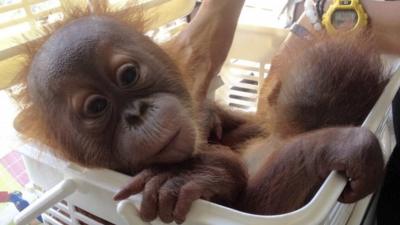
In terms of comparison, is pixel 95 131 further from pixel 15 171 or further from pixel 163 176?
pixel 15 171

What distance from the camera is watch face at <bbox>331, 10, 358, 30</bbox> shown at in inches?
42.9

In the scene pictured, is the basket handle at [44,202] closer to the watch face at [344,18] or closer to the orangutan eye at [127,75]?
the orangutan eye at [127,75]

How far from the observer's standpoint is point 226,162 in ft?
2.29

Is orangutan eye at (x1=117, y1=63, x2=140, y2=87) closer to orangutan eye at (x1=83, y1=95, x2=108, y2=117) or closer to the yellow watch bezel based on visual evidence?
orangutan eye at (x1=83, y1=95, x2=108, y2=117)

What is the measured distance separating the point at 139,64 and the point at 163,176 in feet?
0.66

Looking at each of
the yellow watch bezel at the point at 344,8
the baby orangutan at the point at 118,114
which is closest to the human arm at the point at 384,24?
the yellow watch bezel at the point at 344,8

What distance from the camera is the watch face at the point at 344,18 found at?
1.09 meters

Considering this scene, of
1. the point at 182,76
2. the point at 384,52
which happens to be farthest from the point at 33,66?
the point at 384,52

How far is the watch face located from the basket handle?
71 cm

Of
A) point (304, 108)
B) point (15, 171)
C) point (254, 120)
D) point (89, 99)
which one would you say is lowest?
point (15, 171)

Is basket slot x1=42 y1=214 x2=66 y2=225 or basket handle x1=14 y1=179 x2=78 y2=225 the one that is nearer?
basket handle x1=14 y1=179 x2=78 y2=225

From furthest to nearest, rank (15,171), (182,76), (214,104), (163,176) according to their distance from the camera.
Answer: (15,171) < (214,104) < (182,76) < (163,176)

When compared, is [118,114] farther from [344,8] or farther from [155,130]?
[344,8]

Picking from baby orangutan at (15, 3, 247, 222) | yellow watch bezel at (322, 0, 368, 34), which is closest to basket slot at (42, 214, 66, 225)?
baby orangutan at (15, 3, 247, 222)
